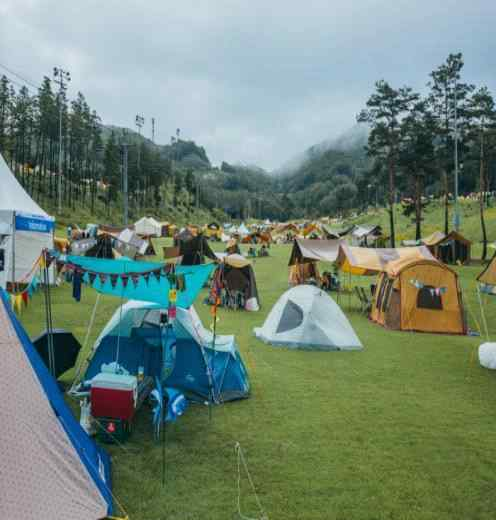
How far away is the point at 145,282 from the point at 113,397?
66.6 inches

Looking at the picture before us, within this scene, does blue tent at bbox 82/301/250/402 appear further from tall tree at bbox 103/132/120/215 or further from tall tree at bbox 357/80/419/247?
tall tree at bbox 103/132/120/215

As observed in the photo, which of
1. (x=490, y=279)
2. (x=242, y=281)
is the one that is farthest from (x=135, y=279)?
(x=242, y=281)

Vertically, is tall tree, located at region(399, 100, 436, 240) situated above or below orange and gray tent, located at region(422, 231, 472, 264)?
above

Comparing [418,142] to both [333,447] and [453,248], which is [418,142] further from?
[333,447]

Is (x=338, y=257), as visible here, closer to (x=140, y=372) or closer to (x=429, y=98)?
(x=140, y=372)

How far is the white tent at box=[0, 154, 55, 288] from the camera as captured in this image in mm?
12992

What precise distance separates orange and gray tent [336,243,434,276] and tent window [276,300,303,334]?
4.65 meters

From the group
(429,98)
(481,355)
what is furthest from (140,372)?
(429,98)

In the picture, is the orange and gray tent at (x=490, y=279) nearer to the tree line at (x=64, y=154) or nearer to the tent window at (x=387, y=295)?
the tent window at (x=387, y=295)

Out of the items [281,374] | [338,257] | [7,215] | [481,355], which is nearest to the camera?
[281,374]

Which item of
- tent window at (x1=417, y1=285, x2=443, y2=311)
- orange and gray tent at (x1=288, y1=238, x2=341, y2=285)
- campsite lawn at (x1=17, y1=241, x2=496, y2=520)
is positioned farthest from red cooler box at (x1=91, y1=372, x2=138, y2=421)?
orange and gray tent at (x1=288, y1=238, x2=341, y2=285)

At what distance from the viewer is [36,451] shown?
12.8 ft

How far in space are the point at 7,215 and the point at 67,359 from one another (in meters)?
7.47

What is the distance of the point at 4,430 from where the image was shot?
3.80m
